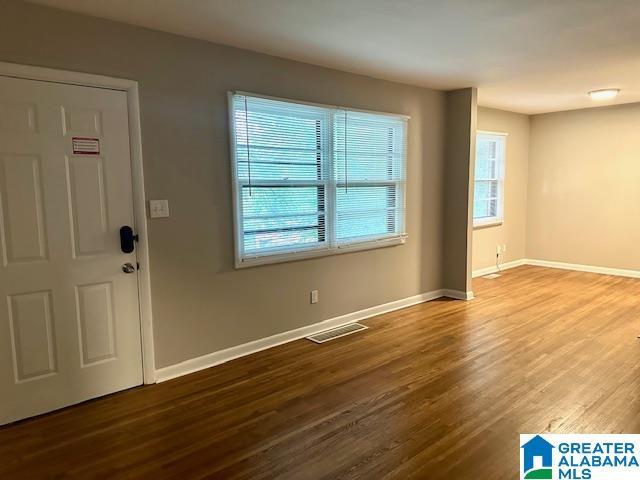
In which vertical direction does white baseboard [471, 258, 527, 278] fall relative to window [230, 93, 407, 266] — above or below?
below

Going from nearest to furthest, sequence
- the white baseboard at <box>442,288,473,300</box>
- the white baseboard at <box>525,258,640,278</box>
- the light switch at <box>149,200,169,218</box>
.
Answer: the light switch at <box>149,200,169,218</box> → the white baseboard at <box>442,288,473,300</box> → the white baseboard at <box>525,258,640,278</box>

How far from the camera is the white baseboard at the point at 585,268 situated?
252 inches

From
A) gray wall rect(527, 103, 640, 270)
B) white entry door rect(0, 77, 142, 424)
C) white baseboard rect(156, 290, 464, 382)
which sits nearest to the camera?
white entry door rect(0, 77, 142, 424)

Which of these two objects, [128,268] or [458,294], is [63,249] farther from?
[458,294]

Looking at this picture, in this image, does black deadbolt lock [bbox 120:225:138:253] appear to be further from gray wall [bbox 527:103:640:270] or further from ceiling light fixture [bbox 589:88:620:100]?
gray wall [bbox 527:103:640:270]

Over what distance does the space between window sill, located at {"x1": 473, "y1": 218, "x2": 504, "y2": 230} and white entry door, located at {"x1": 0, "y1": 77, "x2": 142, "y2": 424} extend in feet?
16.1

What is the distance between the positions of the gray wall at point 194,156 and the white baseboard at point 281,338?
0.18ft

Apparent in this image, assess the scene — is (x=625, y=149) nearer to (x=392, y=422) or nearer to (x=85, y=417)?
(x=392, y=422)

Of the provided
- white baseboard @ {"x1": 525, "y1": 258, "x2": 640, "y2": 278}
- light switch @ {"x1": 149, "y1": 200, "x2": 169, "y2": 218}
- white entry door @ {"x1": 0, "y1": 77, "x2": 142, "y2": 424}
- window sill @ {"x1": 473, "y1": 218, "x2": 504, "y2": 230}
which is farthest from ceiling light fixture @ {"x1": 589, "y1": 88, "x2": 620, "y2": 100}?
white entry door @ {"x1": 0, "y1": 77, "x2": 142, "y2": 424}

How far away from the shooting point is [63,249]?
2740 millimetres

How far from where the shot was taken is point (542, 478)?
2133 millimetres

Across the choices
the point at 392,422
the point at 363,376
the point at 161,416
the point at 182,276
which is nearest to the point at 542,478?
the point at 392,422

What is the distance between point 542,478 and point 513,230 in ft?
18.4

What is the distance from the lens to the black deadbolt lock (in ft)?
9.67
